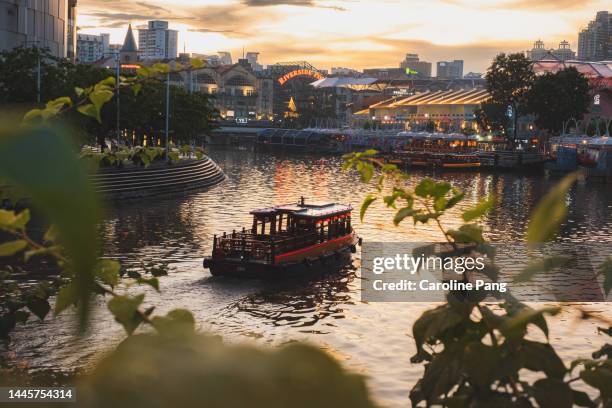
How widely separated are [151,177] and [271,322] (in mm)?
25889

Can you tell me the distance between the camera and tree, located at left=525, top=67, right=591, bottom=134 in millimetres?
76625

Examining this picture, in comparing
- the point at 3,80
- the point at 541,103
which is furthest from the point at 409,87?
the point at 3,80

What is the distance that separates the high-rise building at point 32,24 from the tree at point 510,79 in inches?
1863

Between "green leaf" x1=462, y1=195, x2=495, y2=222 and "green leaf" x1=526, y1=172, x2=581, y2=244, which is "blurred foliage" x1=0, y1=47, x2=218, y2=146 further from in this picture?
"green leaf" x1=526, y1=172, x2=581, y2=244

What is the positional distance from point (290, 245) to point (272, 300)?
11.7 feet

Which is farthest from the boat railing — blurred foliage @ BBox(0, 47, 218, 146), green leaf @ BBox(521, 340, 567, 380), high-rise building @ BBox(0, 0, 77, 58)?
high-rise building @ BBox(0, 0, 77, 58)

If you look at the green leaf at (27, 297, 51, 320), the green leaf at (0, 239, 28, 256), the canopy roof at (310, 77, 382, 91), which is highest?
the canopy roof at (310, 77, 382, 91)

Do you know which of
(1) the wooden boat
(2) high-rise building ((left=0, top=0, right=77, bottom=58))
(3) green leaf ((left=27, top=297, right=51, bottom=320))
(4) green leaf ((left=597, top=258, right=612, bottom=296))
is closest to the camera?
(4) green leaf ((left=597, top=258, right=612, bottom=296))

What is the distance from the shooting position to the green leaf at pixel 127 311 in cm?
158

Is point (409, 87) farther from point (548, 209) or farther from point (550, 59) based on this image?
point (548, 209)

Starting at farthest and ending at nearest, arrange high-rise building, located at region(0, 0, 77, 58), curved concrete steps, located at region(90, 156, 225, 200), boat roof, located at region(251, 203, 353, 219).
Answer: high-rise building, located at region(0, 0, 77, 58)
curved concrete steps, located at region(90, 156, 225, 200)
boat roof, located at region(251, 203, 353, 219)

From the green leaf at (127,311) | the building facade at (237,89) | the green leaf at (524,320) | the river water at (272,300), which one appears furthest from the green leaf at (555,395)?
the building facade at (237,89)

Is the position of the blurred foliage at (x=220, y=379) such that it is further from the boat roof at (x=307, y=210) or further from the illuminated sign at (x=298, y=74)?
the illuminated sign at (x=298, y=74)

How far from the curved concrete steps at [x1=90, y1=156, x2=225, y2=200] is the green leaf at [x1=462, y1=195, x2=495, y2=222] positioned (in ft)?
107
